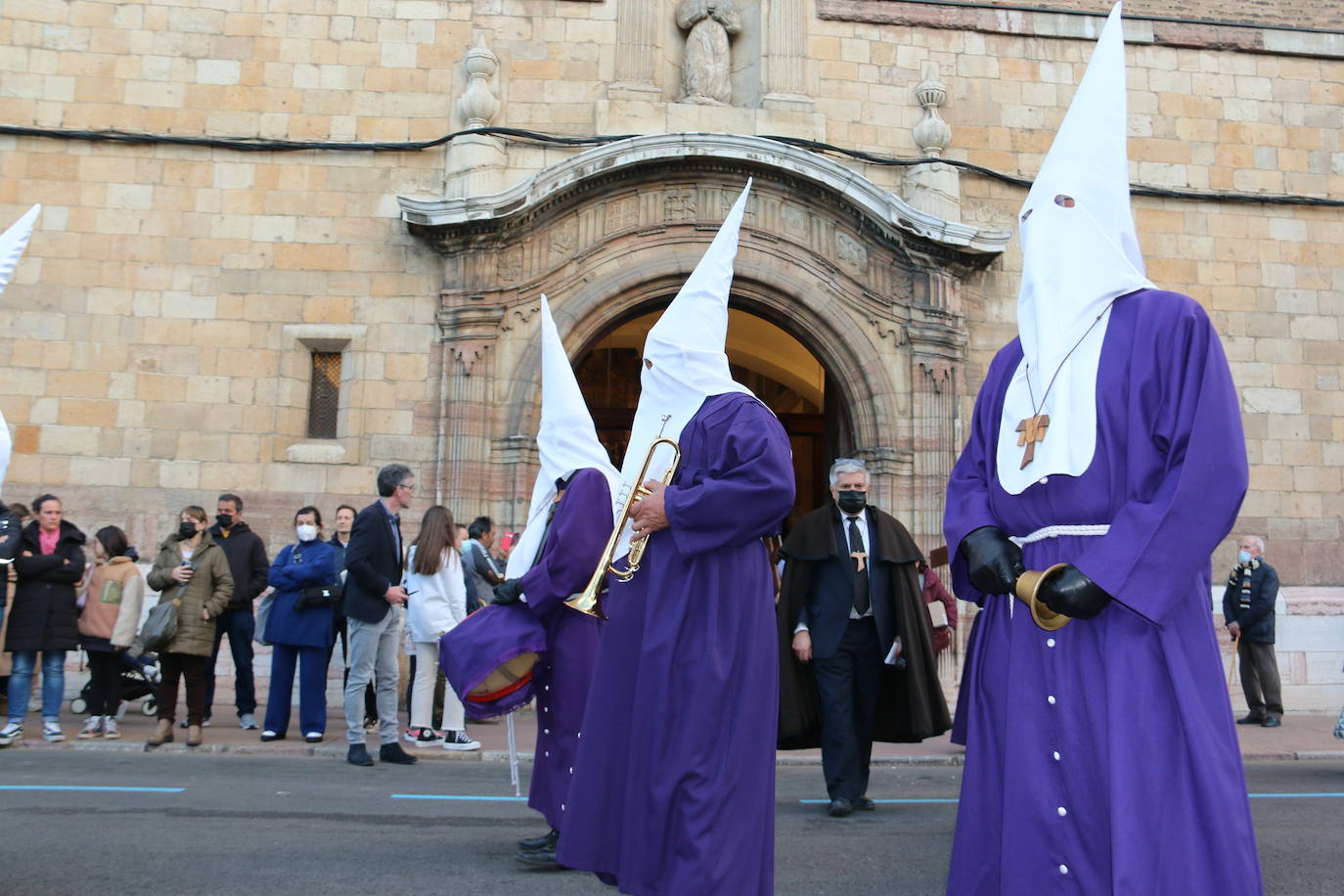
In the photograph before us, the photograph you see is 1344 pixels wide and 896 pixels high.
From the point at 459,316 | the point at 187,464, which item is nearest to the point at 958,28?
the point at 459,316

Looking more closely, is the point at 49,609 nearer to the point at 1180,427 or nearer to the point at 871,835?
the point at 871,835

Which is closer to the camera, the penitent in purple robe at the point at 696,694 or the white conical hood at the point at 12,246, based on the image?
the penitent in purple robe at the point at 696,694

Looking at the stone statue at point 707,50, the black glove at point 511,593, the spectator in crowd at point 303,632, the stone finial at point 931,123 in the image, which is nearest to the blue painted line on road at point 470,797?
the black glove at point 511,593

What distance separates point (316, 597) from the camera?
9.20 meters

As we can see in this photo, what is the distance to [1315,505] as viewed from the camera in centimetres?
1359

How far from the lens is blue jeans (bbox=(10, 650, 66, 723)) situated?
8.86 m

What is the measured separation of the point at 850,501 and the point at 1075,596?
4.49 meters

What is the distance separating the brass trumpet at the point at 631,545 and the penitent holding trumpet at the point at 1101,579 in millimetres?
1390

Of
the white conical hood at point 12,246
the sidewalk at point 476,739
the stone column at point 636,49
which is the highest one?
the stone column at point 636,49

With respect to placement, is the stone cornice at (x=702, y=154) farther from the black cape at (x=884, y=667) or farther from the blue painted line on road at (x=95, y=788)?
the blue painted line on road at (x=95, y=788)

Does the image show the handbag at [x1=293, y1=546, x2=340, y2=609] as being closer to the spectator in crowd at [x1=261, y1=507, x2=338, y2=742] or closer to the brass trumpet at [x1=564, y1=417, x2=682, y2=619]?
the spectator in crowd at [x1=261, y1=507, x2=338, y2=742]

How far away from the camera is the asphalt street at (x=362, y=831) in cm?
478

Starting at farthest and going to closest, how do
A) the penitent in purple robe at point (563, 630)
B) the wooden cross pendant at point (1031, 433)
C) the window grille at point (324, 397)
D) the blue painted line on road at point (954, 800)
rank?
1. the window grille at point (324, 397)
2. the blue painted line on road at point (954, 800)
3. the penitent in purple robe at point (563, 630)
4. the wooden cross pendant at point (1031, 433)

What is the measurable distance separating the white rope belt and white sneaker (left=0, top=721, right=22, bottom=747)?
8.06 metres
